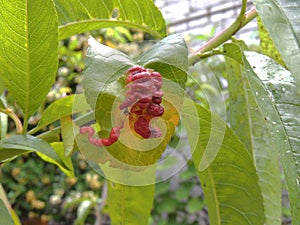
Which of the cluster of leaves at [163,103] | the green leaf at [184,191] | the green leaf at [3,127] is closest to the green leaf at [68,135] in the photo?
the cluster of leaves at [163,103]

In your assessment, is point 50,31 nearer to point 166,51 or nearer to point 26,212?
point 166,51

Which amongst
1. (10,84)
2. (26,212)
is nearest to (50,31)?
(10,84)

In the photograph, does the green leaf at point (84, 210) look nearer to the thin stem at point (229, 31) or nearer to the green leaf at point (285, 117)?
the thin stem at point (229, 31)

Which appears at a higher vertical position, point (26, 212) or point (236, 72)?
point (236, 72)

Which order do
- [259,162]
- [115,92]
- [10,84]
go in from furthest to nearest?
1. [259,162]
2. [10,84]
3. [115,92]

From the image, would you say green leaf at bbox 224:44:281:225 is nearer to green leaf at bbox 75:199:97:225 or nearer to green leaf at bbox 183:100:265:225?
green leaf at bbox 183:100:265:225
